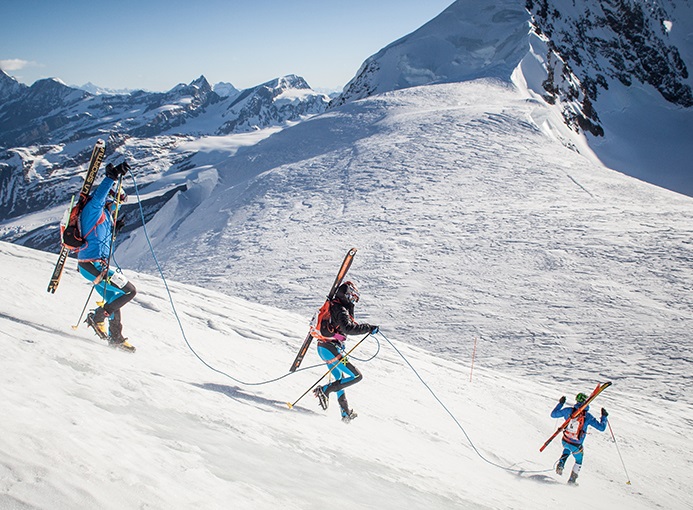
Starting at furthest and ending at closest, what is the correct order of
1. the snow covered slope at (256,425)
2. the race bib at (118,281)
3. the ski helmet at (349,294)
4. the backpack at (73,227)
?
the ski helmet at (349,294) → the race bib at (118,281) → the backpack at (73,227) → the snow covered slope at (256,425)

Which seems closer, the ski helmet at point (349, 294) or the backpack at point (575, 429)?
the ski helmet at point (349, 294)

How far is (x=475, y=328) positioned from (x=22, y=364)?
11.1m

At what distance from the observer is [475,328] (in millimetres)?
12938

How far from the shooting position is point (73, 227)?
5.98 meters

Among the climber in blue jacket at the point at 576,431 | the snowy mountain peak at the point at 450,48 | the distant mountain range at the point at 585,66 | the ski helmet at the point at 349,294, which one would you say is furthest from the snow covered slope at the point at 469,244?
the snowy mountain peak at the point at 450,48

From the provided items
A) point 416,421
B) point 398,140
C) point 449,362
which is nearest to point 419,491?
point 416,421

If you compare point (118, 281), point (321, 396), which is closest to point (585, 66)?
point (321, 396)

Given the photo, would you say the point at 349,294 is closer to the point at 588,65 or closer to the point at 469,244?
the point at 469,244

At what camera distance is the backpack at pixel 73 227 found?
5953mm

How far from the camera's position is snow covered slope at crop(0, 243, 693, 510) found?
288cm

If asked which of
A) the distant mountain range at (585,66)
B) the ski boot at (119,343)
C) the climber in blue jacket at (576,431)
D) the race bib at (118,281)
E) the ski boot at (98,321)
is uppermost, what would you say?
the distant mountain range at (585,66)

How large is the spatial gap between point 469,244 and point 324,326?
12.1 metres

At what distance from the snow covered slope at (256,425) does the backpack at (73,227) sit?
1.09m

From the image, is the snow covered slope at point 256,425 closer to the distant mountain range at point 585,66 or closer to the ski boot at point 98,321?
the ski boot at point 98,321
